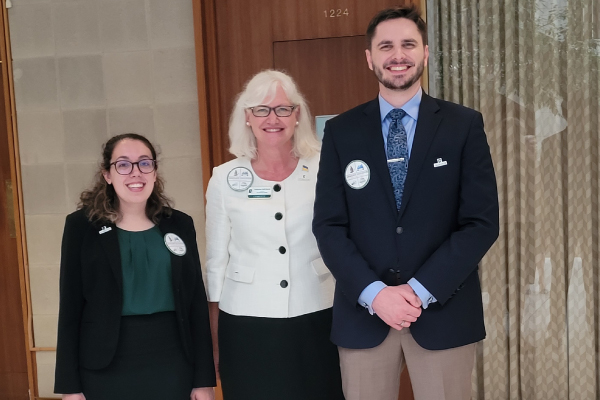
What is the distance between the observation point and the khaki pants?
6.18 ft

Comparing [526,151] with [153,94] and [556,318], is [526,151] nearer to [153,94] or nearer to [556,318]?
[556,318]

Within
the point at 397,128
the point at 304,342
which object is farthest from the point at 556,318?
the point at 397,128

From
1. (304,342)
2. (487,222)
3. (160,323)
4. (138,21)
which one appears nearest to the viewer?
(487,222)

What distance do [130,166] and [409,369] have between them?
1185mm

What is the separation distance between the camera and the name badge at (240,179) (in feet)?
7.72

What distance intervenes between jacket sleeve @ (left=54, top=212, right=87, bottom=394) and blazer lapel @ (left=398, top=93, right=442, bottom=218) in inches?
43.7

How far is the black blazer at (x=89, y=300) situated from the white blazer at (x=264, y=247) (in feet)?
0.76

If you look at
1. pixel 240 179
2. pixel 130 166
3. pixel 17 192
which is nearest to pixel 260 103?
pixel 240 179

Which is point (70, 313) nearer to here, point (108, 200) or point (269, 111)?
point (108, 200)

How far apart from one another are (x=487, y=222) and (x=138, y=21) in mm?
2688

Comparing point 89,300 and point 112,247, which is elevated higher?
point 112,247

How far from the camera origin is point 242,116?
2.43 m

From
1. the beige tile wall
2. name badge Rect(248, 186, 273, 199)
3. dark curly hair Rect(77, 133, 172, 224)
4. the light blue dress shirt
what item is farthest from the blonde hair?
the beige tile wall

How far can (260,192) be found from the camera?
2.33 meters
